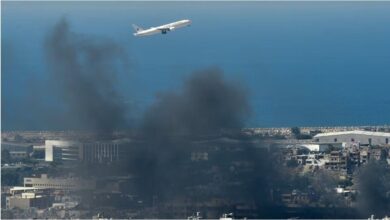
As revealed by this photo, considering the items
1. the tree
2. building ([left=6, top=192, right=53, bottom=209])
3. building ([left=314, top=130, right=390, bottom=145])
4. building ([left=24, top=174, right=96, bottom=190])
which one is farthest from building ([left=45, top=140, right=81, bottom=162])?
building ([left=314, top=130, right=390, bottom=145])

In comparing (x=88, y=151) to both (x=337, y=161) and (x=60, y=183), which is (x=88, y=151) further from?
(x=337, y=161)

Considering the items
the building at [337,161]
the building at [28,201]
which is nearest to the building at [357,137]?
the building at [337,161]

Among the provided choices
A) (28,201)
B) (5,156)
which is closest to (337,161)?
(5,156)

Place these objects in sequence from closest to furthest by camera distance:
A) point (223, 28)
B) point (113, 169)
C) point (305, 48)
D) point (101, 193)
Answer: point (101, 193)
point (113, 169)
point (305, 48)
point (223, 28)

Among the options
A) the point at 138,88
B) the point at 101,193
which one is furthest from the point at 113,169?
the point at 138,88

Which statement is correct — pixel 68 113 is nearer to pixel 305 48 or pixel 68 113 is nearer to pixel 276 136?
pixel 276 136
